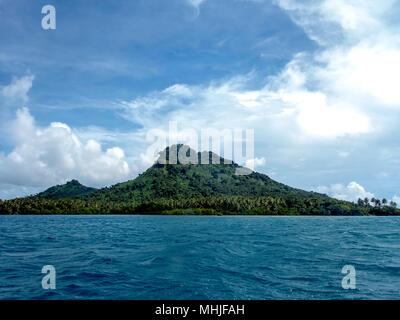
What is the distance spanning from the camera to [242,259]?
121ft

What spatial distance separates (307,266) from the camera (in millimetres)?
32906

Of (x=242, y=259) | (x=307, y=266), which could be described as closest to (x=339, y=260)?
(x=307, y=266)

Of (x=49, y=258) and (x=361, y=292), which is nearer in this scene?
(x=361, y=292)

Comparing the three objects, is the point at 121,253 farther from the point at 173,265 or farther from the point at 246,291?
the point at 246,291

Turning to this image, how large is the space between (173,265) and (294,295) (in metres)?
12.6
